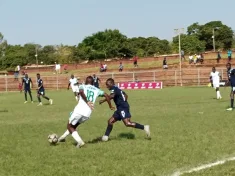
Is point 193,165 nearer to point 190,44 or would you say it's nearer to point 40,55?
point 190,44

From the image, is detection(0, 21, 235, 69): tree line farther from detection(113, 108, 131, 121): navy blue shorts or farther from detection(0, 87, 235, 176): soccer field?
detection(113, 108, 131, 121): navy blue shorts

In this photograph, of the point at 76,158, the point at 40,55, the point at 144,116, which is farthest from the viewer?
the point at 40,55

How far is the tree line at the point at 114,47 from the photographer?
116 m

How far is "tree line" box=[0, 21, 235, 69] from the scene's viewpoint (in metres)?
116

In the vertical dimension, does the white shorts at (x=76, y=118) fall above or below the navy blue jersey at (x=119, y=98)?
below

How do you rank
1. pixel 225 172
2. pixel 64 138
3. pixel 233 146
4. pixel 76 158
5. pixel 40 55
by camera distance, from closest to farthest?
pixel 225 172 < pixel 76 158 < pixel 233 146 < pixel 64 138 < pixel 40 55

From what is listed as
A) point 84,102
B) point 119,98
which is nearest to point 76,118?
point 84,102

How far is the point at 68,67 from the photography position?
74.3 metres

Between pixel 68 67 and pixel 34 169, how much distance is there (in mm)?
66215

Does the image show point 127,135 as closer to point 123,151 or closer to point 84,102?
point 84,102

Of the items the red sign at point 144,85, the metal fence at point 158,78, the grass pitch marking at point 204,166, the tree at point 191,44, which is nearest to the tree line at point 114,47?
the tree at point 191,44

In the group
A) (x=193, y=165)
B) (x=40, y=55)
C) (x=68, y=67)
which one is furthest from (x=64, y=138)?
(x=40, y=55)

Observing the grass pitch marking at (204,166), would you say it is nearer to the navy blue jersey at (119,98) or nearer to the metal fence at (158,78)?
the navy blue jersey at (119,98)

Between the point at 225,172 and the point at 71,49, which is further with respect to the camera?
the point at 71,49
